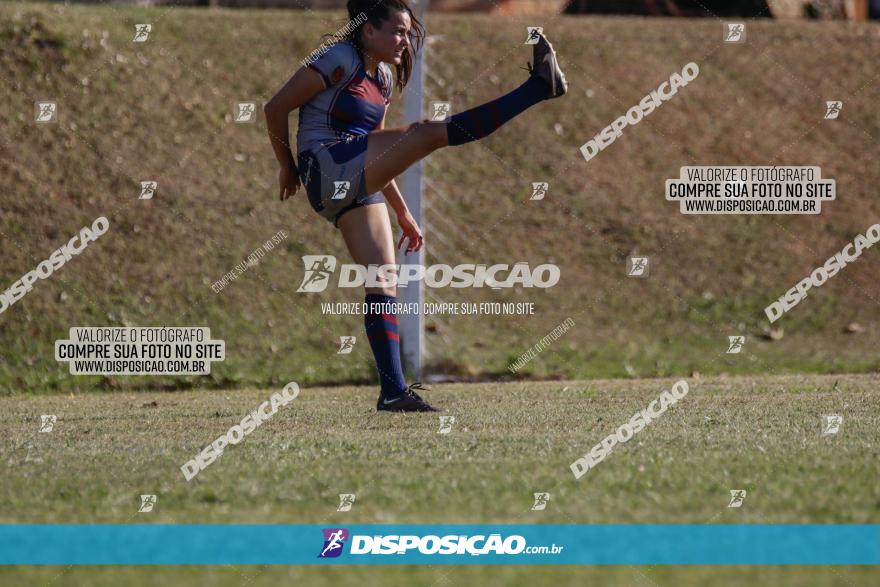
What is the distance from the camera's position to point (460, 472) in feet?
17.4

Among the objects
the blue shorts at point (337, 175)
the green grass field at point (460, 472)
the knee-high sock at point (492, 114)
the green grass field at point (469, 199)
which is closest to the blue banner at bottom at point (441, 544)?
the green grass field at point (460, 472)

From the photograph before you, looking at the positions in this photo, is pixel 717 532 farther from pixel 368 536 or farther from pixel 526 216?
pixel 526 216

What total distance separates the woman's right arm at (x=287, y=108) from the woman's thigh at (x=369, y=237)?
50 centimetres

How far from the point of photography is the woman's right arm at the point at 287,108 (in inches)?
283

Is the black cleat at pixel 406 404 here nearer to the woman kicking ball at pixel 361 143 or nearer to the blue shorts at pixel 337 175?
the woman kicking ball at pixel 361 143

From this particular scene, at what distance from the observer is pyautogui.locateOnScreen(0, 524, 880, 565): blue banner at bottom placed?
4.04 m

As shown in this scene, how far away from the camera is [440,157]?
1384cm

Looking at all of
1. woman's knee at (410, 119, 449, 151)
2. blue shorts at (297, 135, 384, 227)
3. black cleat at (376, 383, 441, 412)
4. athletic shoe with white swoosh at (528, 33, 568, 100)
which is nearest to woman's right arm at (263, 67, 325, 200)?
blue shorts at (297, 135, 384, 227)

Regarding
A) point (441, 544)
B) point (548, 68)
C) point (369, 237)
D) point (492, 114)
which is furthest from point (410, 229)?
point (441, 544)

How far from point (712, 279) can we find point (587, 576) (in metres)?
9.47

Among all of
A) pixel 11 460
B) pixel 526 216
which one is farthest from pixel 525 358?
pixel 11 460

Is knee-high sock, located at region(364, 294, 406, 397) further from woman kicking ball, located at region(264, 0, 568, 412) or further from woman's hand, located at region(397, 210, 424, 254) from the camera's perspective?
woman's hand, located at region(397, 210, 424, 254)

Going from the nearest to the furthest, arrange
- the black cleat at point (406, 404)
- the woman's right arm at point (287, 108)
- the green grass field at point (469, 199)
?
the woman's right arm at point (287, 108)
the black cleat at point (406, 404)
the green grass field at point (469, 199)

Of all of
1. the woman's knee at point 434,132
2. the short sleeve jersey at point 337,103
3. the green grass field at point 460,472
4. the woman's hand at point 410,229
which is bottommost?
the green grass field at point 460,472
